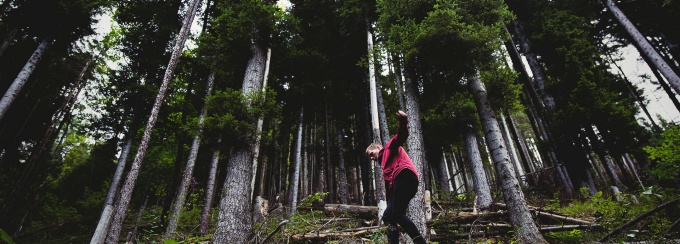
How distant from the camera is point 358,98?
48.5 ft

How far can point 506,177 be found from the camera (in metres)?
6.21

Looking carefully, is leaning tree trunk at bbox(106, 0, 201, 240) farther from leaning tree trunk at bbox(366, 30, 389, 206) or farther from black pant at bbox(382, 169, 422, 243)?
black pant at bbox(382, 169, 422, 243)

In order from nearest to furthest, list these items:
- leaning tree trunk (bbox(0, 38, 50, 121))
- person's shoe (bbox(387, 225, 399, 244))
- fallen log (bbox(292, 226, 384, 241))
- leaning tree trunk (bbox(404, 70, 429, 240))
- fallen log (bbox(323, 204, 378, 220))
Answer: person's shoe (bbox(387, 225, 399, 244)) → fallen log (bbox(292, 226, 384, 241)) → leaning tree trunk (bbox(404, 70, 429, 240)) → fallen log (bbox(323, 204, 378, 220)) → leaning tree trunk (bbox(0, 38, 50, 121))

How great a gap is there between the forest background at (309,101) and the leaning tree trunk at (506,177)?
33mm

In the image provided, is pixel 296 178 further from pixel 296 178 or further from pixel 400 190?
pixel 400 190

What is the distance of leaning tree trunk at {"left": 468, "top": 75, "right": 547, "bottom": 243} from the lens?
5484 millimetres

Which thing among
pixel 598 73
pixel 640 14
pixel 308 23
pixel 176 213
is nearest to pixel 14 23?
pixel 176 213

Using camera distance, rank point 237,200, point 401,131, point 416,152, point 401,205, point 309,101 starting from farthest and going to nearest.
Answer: point 309,101 < point 416,152 < point 237,200 < point 401,205 < point 401,131

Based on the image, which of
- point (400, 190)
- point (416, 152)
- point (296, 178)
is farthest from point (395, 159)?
point (296, 178)

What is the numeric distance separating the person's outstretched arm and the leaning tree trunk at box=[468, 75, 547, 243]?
328 centimetres

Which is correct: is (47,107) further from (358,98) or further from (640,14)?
(640,14)

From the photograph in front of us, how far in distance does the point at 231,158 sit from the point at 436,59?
5.72 metres

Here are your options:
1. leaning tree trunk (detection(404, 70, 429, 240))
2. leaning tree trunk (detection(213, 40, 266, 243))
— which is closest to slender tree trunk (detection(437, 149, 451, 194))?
leaning tree trunk (detection(404, 70, 429, 240))

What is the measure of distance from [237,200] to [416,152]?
4.22 meters
